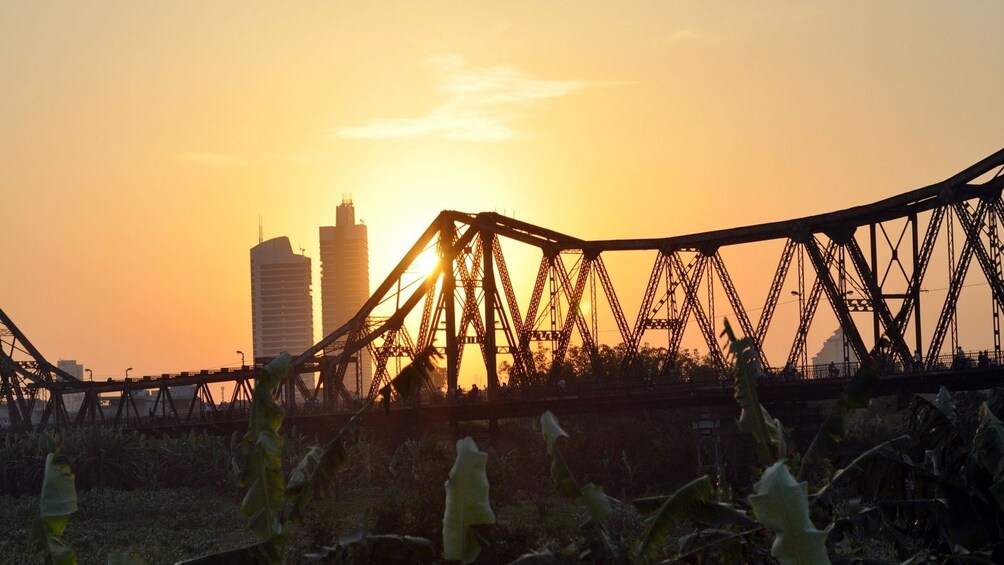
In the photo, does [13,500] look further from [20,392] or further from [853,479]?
[853,479]

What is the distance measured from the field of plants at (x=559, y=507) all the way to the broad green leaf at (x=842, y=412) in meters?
0.03

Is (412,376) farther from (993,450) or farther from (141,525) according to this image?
(141,525)

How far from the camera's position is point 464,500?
1741cm

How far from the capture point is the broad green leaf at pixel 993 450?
21016mm

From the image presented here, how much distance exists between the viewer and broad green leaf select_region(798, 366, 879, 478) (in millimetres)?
21578

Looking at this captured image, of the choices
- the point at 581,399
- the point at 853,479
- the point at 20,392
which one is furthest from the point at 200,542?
the point at 20,392

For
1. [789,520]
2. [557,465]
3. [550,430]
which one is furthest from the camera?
[557,465]

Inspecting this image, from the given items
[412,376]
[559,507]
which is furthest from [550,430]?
[559,507]

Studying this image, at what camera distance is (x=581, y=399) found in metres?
78.0

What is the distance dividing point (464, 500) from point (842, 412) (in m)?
7.16

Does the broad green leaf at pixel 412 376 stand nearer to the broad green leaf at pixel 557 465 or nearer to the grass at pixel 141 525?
the broad green leaf at pixel 557 465

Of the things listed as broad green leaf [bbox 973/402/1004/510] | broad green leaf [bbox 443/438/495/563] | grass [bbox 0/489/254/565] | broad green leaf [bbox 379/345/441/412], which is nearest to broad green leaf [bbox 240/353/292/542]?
broad green leaf [bbox 379/345/441/412]

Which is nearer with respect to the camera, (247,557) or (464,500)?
(464,500)

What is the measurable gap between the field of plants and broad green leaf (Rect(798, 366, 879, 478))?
31 mm
